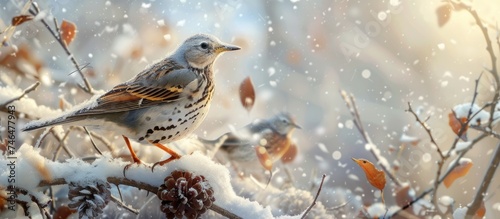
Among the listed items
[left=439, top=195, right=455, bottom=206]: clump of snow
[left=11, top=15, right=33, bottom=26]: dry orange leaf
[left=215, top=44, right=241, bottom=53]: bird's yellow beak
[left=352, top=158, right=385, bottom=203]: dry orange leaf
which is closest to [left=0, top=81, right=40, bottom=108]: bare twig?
[left=11, top=15, right=33, bottom=26]: dry orange leaf

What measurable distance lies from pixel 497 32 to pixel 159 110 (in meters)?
0.38

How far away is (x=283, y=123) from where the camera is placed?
3.46ft

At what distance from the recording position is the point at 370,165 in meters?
0.54

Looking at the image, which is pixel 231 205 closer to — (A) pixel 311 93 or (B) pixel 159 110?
(B) pixel 159 110

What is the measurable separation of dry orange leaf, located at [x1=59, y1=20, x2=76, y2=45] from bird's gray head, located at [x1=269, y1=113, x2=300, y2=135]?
0.43m

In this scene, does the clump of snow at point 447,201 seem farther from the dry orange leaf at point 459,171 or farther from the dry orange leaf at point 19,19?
the dry orange leaf at point 19,19

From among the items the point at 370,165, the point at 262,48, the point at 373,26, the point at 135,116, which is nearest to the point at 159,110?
the point at 135,116

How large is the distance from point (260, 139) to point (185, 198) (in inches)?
22.7

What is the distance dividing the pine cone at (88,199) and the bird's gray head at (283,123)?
1.82 ft

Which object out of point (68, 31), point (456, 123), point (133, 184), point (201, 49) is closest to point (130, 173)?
point (133, 184)

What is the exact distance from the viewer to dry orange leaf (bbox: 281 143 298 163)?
0.81 metres

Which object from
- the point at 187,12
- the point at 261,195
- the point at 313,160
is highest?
the point at 187,12

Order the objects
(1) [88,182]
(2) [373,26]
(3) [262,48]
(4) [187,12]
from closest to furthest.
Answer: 1. (1) [88,182]
2. (4) [187,12]
3. (3) [262,48]
4. (2) [373,26]

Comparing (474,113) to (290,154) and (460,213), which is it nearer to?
(460,213)
